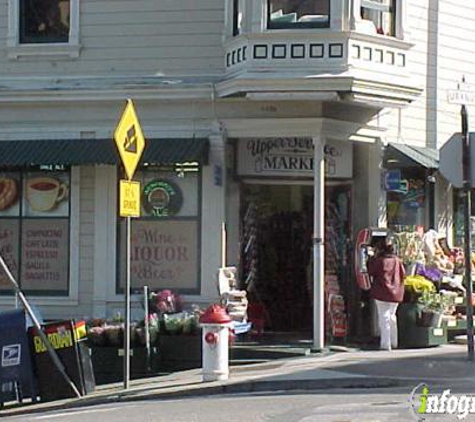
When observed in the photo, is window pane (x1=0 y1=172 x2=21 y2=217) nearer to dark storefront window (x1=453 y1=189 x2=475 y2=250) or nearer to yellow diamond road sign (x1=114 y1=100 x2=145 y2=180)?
yellow diamond road sign (x1=114 y1=100 x2=145 y2=180)

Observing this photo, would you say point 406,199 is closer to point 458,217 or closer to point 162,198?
point 458,217

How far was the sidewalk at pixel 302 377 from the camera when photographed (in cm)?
1373

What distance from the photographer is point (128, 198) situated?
13992 millimetres

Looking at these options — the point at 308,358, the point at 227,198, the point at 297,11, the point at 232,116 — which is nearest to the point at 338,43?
the point at 297,11

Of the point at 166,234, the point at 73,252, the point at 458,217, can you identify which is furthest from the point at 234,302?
the point at 458,217

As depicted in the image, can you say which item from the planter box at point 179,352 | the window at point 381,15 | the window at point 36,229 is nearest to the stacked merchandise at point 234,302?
the planter box at point 179,352

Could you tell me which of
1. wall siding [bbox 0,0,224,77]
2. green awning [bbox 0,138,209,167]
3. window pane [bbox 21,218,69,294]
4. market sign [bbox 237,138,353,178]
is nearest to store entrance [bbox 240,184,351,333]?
market sign [bbox 237,138,353,178]

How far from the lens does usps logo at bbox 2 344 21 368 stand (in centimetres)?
1434

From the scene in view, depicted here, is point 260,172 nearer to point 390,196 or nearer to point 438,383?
point 390,196

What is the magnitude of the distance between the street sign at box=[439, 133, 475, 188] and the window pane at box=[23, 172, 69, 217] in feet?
21.0

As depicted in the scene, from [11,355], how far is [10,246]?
415 cm

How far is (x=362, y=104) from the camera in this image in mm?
16906

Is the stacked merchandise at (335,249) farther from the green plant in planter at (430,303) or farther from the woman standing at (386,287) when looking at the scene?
the green plant in planter at (430,303)

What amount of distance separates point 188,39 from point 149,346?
509cm
